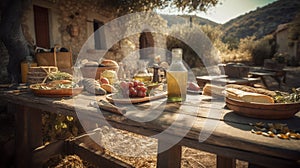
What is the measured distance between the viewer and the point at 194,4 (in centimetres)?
575

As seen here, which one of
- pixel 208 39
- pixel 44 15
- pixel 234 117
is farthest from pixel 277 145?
pixel 208 39

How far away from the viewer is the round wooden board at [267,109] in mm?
870

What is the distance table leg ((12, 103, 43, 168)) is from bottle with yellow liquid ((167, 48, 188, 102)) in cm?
133

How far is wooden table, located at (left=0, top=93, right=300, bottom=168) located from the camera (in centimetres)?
68

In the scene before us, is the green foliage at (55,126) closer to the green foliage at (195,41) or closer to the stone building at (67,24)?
the stone building at (67,24)

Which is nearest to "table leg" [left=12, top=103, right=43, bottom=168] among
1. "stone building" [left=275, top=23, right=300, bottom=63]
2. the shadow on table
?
the shadow on table

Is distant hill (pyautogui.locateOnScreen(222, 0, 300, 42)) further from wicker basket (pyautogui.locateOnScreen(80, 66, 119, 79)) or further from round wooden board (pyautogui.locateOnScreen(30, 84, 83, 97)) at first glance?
round wooden board (pyautogui.locateOnScreen(30, 84, 83, 97))

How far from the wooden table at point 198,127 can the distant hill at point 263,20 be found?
85.8ft

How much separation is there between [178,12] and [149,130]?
607 cm

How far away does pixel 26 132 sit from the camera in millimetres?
1838

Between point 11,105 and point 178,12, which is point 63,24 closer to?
point 178,12

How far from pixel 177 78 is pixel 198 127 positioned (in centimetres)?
45

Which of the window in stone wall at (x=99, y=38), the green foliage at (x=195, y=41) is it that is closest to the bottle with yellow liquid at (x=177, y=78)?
the window in stone wall at (x=99, y=38)

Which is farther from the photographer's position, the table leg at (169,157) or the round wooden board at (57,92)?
the round wooden board at (57,92)
